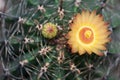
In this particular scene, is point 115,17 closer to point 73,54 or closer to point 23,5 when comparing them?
point 73,54

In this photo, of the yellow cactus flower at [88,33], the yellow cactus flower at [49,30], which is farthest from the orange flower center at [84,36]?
the yellow cactus flower at [49,30]

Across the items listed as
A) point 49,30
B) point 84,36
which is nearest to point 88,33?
point 84,36

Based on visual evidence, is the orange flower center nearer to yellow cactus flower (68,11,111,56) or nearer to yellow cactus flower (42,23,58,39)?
yellow cactus flower (68,11,111,56)

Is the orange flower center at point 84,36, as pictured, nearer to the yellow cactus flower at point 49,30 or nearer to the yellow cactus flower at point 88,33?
the yellow cactus flower at point 88,33

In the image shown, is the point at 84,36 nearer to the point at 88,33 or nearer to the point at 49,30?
the point at 88,33

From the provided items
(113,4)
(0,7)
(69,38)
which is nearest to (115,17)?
(113,4)
